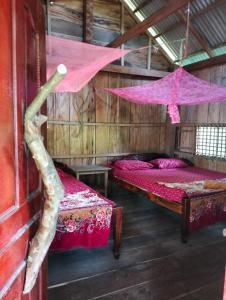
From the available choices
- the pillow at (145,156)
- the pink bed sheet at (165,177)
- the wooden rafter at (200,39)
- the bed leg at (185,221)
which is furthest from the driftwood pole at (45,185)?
the wooden rafter at (200,39)

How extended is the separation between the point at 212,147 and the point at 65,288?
3695 mm

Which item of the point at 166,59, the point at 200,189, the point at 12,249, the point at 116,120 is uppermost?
the point at 166,59

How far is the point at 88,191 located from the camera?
292 centimetres

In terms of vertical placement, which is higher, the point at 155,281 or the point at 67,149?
the point at 67,149

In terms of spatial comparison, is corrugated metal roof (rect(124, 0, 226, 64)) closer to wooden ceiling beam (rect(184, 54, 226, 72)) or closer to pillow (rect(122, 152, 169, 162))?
wooden ceiling beam (rect(184, 54, 226, 72))

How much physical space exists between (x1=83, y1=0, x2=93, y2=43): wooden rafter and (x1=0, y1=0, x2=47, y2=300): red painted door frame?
3566 mm

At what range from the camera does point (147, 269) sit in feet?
7.33

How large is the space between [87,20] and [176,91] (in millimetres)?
2115

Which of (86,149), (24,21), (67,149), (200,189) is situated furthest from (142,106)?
(24,21)

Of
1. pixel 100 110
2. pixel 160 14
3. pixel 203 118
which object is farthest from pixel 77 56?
pixel 203 118

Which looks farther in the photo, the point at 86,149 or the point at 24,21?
the point at 86,149

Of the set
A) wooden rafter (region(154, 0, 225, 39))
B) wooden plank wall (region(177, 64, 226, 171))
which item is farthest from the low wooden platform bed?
wooden rafter (region(154, 0, 225, 39))

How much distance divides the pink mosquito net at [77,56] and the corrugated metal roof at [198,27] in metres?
2.17

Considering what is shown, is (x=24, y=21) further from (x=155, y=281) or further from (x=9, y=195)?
(x=155, y=281)
